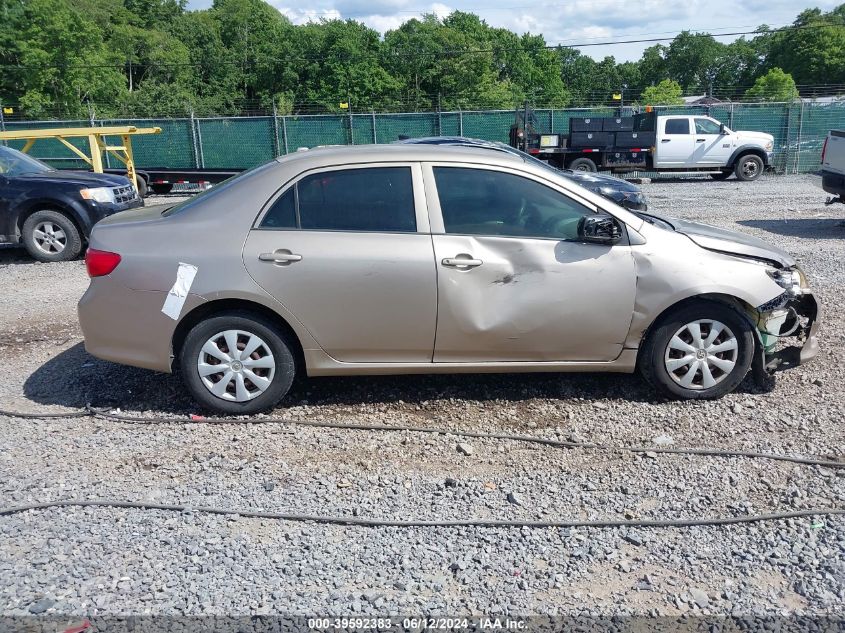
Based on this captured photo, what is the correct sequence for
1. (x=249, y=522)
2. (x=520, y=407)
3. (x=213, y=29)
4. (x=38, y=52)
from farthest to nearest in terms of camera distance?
(x=213, y=29)
(x=38, y=52)
(x=520, y=407)
(x=249, y=522)

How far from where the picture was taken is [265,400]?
16.0 feet

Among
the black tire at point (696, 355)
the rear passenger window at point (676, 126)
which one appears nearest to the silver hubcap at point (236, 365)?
the black tire at point (696, 355)

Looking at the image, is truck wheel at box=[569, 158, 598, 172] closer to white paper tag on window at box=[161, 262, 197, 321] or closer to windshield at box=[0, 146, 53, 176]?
windshield at box=[0, 146, 53, 176]

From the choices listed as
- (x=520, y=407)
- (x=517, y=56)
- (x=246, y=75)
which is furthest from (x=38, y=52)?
(x=520, y=407)

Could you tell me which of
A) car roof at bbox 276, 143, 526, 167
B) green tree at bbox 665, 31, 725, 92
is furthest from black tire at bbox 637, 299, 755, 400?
green tree at bbox 665, 31, 725, 92

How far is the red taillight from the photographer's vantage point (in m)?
4.84

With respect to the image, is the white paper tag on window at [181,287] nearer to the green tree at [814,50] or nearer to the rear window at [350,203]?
the rear window at [350,203]

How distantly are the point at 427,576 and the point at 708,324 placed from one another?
2.69m

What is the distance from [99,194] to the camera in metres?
10.7

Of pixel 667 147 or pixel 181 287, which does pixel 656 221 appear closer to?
pixel 181 287

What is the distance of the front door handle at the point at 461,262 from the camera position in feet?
15.6

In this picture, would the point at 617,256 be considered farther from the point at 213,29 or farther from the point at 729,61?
the point at 729,61

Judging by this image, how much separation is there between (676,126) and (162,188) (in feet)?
48.8

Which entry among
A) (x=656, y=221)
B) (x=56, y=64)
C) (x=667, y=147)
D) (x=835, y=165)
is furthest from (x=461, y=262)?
(x=56, y=64)
